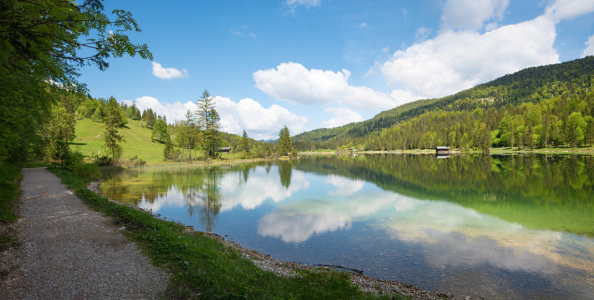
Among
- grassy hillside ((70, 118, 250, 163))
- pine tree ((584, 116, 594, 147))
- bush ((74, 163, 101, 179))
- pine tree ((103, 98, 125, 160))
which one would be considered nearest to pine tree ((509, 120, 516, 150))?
pine tree ((584, 116, 594, 147))

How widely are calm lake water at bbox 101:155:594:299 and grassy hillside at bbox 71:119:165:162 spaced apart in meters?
51.3

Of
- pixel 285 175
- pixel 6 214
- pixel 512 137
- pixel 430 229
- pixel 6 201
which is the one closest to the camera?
pixel 6 214

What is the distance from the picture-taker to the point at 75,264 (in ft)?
22.7

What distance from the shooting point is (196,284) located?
590cm

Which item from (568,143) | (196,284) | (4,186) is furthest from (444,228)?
(568,143)

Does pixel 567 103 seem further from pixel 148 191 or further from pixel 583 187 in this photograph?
pixel 148 191

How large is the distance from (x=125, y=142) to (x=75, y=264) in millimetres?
89896

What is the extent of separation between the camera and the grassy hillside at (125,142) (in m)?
66.9

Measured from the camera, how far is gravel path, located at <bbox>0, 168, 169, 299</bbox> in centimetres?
561

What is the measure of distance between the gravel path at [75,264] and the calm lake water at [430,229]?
5.19 metres

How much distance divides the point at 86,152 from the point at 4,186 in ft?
192

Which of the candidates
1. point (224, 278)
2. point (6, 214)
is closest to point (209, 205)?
point (6, 214)

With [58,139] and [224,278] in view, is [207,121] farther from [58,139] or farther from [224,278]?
[224,278]

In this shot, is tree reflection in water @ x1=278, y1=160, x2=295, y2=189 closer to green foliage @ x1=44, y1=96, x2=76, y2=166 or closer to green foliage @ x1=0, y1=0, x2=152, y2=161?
green foliage @ x1=0, y1=0, x2=152, y2=161
